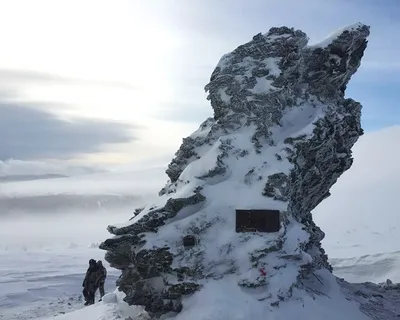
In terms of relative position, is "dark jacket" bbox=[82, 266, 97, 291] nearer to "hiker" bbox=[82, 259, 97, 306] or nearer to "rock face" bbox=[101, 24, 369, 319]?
"hiker" bbox=[82, 259, 97, 306]

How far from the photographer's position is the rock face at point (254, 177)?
13.8 meters

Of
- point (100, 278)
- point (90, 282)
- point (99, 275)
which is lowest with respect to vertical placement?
point (90, 282)

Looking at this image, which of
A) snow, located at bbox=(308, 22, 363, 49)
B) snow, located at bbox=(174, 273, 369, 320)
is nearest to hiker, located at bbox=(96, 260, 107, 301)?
snow, located at bbox=(174, 273, 369, 320)

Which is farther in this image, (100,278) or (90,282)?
(100,278)

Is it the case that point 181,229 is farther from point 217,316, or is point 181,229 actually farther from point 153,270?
point 217,316

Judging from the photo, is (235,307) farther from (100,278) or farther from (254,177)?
(100,278)

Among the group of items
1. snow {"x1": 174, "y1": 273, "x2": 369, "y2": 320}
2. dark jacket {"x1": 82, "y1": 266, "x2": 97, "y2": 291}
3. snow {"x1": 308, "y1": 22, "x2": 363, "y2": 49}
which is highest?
snow {"x1": 308, "y1": 22, "x2": 363, "y2": 49}

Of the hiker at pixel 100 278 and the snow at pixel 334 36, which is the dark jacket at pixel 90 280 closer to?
the hiker at pixel 100 278

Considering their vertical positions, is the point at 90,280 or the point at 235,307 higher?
the point at 90,280

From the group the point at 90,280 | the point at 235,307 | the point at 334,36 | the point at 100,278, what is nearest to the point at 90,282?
the point at 90,280

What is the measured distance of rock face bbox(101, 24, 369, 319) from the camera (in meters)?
13.8

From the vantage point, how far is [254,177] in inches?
590

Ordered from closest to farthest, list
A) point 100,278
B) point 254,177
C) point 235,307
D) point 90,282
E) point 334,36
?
point 235,307 < point 254,177 < point 334,36 < point 90,282 < point 100,278

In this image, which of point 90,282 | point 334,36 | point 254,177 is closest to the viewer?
point 254,177
